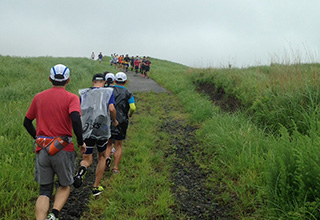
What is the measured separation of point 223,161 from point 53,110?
343cm

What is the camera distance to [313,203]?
2215 mm

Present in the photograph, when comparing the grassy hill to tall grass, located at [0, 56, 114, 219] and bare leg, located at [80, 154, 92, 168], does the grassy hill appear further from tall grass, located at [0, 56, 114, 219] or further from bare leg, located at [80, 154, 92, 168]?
bare leg, located at [80, 154, 92, 168]

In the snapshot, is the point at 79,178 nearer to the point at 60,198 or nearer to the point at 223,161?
the point at 60,198

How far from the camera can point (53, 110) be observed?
106 inches

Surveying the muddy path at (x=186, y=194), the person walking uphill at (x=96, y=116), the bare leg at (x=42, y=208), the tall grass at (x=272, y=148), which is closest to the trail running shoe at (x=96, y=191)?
the person walking uphill at (x=96, y=116)

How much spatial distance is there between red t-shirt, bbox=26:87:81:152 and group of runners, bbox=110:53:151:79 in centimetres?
1824

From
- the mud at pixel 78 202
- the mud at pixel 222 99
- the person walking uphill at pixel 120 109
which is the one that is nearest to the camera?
the mud at pixel 78 202

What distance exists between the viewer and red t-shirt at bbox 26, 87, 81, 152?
2699mm

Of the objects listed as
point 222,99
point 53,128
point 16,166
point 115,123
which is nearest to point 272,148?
point 115,123

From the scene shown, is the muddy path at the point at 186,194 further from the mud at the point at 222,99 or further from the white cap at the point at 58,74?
the mud at the point at 222,99

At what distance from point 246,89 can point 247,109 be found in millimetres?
1443

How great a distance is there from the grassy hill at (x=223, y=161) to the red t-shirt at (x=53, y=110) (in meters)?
1.37

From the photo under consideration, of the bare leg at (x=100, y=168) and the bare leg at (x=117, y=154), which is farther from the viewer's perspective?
the bare leg at (x=117, y=154)

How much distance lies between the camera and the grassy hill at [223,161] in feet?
8.81
